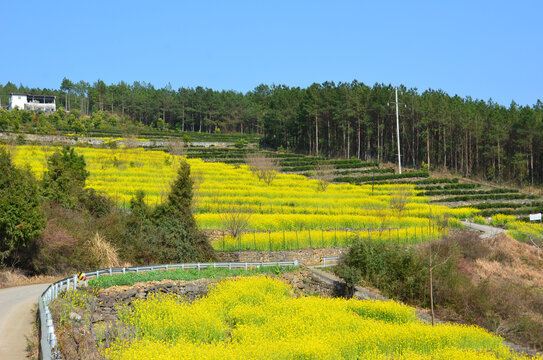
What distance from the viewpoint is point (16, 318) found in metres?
17.0

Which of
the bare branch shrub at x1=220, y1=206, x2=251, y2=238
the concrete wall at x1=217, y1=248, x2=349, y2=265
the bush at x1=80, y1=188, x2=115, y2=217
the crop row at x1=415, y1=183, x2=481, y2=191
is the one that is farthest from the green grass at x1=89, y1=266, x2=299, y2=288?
the crop row at x1=415, y1=183, x2=481, y2=191

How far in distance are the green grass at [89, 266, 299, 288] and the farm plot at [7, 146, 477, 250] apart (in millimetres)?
6702

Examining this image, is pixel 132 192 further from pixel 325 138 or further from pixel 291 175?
pixel 325 138

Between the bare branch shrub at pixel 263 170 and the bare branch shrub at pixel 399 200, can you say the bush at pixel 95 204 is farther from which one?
the bare branch shrub at pixel 263 170

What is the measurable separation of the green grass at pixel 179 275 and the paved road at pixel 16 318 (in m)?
2.73

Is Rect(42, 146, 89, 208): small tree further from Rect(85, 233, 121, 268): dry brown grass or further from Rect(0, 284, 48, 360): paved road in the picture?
Rect(0, 284, 48, 360): paved road

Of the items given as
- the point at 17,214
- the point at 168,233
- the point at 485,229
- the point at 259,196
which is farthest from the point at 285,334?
the point at 259,196

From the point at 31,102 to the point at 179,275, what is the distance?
127 meters

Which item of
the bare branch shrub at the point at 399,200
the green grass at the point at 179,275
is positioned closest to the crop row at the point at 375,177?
the bare branch shrub at the point at 399,200

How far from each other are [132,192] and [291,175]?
27.9m

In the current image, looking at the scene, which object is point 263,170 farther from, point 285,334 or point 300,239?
point 285,334

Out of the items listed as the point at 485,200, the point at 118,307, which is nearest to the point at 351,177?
the point at 485,200

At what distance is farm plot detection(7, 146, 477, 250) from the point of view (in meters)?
38.4

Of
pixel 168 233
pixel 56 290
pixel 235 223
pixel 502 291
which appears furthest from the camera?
pixel 235 223
